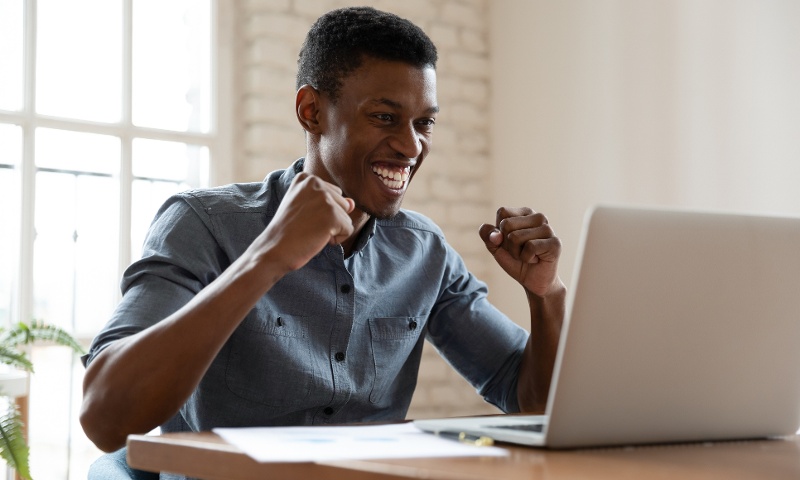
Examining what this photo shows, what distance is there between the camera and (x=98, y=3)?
3.00 meters

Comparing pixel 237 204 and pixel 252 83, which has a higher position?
pixel 252 83

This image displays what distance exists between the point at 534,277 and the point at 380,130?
0.36 m

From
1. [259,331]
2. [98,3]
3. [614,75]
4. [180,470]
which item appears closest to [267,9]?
[98,3]

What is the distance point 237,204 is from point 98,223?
1.57 m

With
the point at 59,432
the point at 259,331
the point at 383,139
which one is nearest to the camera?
the point at 259,331

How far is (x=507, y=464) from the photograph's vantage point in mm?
792

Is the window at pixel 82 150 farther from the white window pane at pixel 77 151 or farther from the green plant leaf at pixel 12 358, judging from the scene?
the green plant leaf at pixel 12 358

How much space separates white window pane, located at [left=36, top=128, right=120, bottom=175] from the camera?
2.87m

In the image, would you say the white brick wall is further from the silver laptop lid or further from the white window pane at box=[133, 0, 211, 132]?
the silver laptop lid

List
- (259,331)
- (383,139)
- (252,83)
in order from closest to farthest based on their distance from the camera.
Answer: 1. (259,331)
2. (383,139)
3. (252,83)

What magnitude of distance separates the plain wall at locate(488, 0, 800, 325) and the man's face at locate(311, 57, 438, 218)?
1.44m

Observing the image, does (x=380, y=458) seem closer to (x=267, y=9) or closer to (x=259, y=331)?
(x=259, y=331)

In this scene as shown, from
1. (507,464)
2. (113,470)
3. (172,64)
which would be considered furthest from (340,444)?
(172,64)

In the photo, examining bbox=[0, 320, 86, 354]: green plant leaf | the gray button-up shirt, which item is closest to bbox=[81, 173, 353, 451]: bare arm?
the gray button-up shirt
